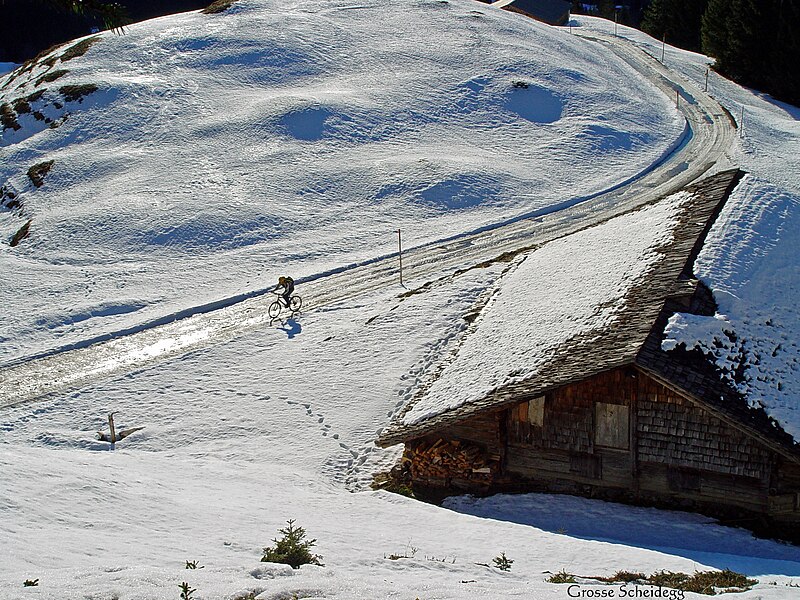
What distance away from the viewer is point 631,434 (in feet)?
58.9

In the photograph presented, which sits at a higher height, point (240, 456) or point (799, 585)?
point (799, 585)

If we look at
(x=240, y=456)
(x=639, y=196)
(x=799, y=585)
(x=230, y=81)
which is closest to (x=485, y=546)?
(x=799, y=585)

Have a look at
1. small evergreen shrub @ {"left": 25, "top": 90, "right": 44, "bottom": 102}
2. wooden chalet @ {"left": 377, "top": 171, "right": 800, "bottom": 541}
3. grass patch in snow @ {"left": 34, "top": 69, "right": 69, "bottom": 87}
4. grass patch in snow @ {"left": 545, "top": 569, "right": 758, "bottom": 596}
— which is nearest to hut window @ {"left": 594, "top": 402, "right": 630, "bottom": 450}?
wooden chalet @ {"left": 377, "top": 171, "right": 800, "bottom": 541}

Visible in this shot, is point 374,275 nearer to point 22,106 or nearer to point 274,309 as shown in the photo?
point 274,309

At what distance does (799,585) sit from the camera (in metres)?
13.3

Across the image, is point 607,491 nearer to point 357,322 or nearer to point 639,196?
point 357,322

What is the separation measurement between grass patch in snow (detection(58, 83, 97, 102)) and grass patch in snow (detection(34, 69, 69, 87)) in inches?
82.4

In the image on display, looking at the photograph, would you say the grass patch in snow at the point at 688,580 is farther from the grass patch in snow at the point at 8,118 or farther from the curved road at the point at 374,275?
the grass patch in snow at the point at 8,118

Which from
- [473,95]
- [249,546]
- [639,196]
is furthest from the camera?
[473,95]

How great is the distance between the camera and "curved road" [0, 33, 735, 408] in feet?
88.3

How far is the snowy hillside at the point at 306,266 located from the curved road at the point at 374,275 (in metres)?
0.89

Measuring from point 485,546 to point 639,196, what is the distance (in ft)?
90.9

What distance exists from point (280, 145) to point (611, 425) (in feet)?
105

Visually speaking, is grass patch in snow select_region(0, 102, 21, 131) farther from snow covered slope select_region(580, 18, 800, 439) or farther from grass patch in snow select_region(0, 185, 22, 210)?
snow covered slope select_region(580, 18, 800, 439)
